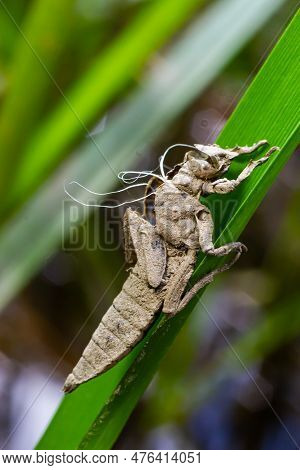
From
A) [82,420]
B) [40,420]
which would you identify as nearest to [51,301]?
[40,420]

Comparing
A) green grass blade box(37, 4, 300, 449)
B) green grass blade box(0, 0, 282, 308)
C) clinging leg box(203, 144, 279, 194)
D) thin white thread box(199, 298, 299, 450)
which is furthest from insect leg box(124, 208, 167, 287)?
thin white thread box(199, 298, 299, 450)

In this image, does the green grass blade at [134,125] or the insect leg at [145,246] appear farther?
the green grass blade at [134,125]

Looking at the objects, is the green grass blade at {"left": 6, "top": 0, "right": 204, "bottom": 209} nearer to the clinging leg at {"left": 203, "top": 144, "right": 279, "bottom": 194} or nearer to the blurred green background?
the blurred green background

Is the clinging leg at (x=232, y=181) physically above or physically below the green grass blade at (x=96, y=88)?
below

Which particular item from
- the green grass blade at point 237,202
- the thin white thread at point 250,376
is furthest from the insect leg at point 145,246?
the thin white thread at point 250,376

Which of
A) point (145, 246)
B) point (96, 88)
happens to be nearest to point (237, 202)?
point (145, 246)

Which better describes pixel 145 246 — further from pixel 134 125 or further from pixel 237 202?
pixel 134 125

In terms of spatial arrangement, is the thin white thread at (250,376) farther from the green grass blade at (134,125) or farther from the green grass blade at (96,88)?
the green grass blade at (96,88)
